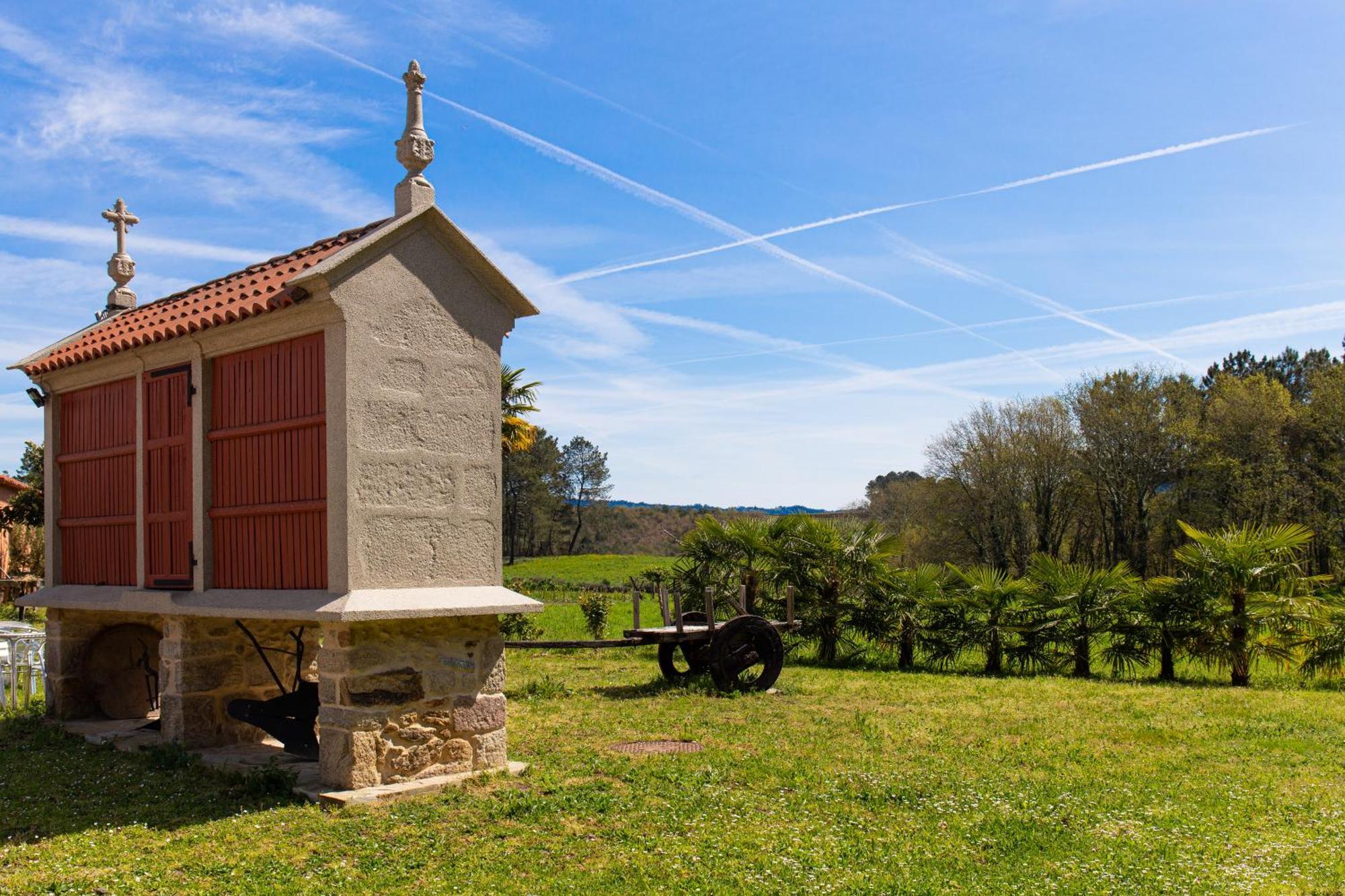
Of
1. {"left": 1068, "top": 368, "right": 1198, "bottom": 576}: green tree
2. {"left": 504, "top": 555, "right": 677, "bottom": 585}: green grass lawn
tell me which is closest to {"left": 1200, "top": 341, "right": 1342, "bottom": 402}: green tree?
{"left": 1068, "top": 368, "right": 1198, "bottom": 576}: green tree

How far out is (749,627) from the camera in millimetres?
12562

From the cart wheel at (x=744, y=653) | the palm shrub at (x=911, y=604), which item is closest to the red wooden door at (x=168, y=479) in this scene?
the cart wheel at (x=744, y=653)

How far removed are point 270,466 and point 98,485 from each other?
3268 millimetres

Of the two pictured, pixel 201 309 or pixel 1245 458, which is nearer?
pixel 201 309

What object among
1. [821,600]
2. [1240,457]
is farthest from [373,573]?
[1240,457]

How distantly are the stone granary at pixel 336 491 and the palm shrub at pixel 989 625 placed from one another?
30.6ft

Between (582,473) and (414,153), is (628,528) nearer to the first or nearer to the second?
(582,473)

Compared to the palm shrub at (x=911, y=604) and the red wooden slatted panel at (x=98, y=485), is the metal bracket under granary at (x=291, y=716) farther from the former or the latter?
the palm shrub at (x=911, y=604)

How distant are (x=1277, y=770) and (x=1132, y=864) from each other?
10.9ft

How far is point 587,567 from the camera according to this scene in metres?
53.5

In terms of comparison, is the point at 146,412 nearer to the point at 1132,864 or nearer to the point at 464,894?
Answer: the point at 464,894

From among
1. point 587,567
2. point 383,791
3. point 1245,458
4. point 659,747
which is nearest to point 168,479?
point 383,791

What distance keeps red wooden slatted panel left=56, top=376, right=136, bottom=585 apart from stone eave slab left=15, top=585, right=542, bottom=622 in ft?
2.60

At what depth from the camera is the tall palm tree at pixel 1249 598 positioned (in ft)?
44.4
